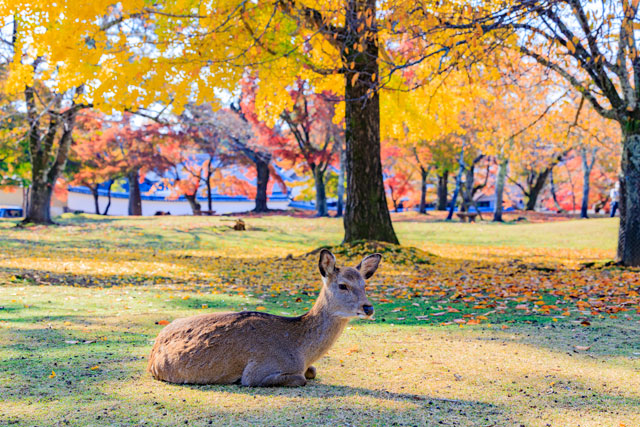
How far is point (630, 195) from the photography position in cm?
1329

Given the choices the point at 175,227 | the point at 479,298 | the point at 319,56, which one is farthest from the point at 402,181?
the point at 479,298

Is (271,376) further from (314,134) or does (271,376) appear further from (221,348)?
(314,134)

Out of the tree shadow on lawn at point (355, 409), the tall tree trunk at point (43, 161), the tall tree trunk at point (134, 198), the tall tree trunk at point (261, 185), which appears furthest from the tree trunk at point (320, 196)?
the tree shadow on lawn at point (355, 409)

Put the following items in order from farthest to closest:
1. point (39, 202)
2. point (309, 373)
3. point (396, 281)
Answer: point (39, 202) → point (396, 281) → point (309, 373)

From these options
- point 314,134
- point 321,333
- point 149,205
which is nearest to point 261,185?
point 314,134

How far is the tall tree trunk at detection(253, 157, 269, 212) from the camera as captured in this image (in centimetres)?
4622

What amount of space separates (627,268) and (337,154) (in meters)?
29.3

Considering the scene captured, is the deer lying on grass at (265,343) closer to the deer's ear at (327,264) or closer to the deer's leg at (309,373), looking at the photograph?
the deer's ear at (327,264)

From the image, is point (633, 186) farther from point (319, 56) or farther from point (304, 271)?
point (319, 56)

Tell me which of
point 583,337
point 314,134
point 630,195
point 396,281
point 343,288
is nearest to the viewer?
point 343,288

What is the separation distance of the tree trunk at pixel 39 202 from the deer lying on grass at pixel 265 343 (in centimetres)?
2446

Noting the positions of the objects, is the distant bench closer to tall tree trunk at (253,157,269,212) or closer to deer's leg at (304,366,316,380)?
tall tree trunk at (253,157,269,212)

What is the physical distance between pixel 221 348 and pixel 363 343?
2337mm

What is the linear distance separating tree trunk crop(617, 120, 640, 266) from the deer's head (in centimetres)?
1095
